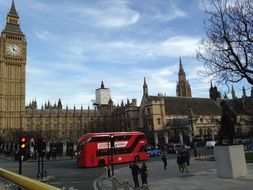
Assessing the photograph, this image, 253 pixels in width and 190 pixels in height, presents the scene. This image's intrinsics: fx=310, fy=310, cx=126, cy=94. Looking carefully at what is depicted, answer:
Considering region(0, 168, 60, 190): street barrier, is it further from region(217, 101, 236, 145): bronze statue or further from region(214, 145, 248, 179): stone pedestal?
region(217, 101, 236, 145): bronze statue

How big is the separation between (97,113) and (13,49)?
1661 inches

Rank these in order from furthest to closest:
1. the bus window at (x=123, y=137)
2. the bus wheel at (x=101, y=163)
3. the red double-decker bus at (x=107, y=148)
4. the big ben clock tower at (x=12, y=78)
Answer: the big ben clock tower at (x=12, y=78), the bus window at (x=123, y=137), the bus wheel at (x=101, y=163), the red double-decker bus at (x=107, y=148)

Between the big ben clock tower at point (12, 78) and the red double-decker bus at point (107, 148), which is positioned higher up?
the big ben clock tower at point (12, 78)

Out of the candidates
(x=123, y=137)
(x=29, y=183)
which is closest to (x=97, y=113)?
(x=123, y=137)

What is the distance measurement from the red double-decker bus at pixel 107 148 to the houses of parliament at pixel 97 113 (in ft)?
155

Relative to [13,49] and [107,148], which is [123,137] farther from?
[13,49]

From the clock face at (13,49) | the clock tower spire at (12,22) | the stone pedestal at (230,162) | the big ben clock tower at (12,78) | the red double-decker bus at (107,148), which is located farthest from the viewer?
the clock tower spire at (12,22)

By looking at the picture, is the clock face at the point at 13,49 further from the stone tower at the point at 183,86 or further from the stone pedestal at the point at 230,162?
the stone pedestal at the point at 230,162

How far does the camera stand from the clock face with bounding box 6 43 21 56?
Result: 113438 millimetres

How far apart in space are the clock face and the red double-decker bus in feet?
296

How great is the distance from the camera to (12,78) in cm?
11350

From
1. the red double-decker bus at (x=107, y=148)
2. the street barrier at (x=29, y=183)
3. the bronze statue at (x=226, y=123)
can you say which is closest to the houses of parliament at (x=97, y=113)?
the red double-decker bus at (x=107, y=148)

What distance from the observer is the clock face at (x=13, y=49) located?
11344 cm

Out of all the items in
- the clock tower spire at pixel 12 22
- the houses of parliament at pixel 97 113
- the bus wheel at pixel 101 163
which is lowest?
the bus wheel at pixel 101 163
